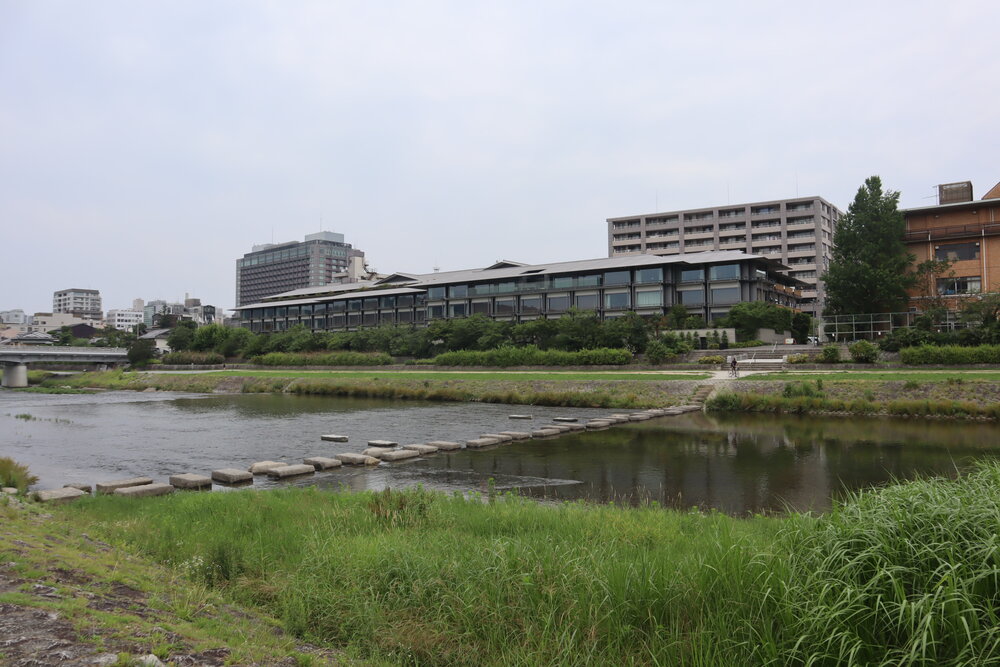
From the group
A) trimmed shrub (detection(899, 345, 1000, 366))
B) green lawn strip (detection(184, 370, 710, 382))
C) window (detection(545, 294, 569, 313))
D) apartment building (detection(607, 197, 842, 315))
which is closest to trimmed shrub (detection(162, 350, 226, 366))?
green lawn strip (detection(184, 370, 710, 382))

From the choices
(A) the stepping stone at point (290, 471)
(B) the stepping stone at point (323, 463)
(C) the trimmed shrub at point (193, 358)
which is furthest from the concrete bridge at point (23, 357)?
(A) the stepping stone at point (290, 471)

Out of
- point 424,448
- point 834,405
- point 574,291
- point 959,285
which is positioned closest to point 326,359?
point 574,291

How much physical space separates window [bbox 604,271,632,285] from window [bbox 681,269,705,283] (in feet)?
21.0

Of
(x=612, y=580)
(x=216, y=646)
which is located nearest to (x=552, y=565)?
(x=612, y=580)

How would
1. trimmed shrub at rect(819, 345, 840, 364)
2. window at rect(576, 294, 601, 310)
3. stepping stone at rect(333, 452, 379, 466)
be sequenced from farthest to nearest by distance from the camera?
window at rect(576, 294, 601, 310), trimmed shrub at rect(819, 345, 840, 364), stepping stone at rect(333, 452, 379, 466)

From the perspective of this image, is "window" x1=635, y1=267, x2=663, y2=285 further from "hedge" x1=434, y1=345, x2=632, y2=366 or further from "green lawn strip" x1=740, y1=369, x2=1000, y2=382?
"green lawn strip" x1=740, y1=369, x2=1000, y2=382

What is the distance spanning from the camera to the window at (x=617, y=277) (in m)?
72.3

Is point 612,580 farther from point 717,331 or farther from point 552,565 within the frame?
point 717,331

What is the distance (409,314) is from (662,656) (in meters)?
89.6

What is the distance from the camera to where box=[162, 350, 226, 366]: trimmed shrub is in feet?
282

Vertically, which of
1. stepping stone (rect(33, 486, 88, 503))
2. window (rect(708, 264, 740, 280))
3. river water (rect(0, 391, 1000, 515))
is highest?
window (rect(708, 264, 740, 280))

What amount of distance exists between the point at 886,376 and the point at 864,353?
6104 millimetres

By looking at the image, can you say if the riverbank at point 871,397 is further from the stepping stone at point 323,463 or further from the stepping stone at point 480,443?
the stepping stone at point 323,463

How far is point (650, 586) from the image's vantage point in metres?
5.38
